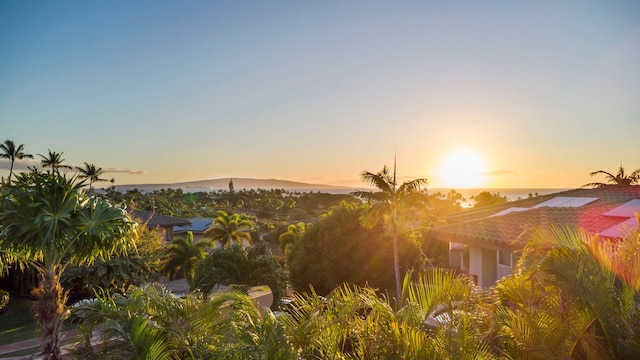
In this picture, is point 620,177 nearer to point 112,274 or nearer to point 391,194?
point 391,194

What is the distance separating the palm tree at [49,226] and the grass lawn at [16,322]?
8717mm

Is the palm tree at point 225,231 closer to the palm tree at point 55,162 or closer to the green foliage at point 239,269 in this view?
the green foliage at point 239,269

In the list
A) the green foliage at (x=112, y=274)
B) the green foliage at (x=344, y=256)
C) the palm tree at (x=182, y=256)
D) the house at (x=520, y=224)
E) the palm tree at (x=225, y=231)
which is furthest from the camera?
the palm tree at (x=225, y=231)

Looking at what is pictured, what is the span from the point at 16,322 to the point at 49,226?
1518 centimetres

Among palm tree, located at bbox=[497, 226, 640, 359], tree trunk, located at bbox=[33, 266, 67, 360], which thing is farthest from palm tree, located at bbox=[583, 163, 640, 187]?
tree trunk, located at bbox=[33, 266, 67, 360]

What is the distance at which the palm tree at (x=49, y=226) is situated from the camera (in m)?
8.71

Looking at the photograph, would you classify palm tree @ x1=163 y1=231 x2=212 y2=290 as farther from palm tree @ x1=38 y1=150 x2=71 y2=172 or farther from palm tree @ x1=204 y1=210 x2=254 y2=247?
palm tree @ x1=38 y1=150 x2=71 y2=172

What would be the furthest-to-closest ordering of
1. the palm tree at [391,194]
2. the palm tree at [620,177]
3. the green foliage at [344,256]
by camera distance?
the palm tree at [620,177] → the green foliage at [344,256] → the palm tree at [391,194]

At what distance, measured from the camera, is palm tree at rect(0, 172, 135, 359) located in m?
8.71

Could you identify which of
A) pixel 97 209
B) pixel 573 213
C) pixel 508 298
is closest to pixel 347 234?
pixel 573 213

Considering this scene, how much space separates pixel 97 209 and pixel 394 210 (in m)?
18.0

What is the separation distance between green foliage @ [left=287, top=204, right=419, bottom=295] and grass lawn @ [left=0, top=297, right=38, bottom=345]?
1330 cm

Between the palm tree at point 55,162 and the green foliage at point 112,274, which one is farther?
the green foliage at point 112,274

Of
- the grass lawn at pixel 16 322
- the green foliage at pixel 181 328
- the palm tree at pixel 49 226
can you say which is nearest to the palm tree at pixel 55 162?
the palm tree at pixel 49 226
